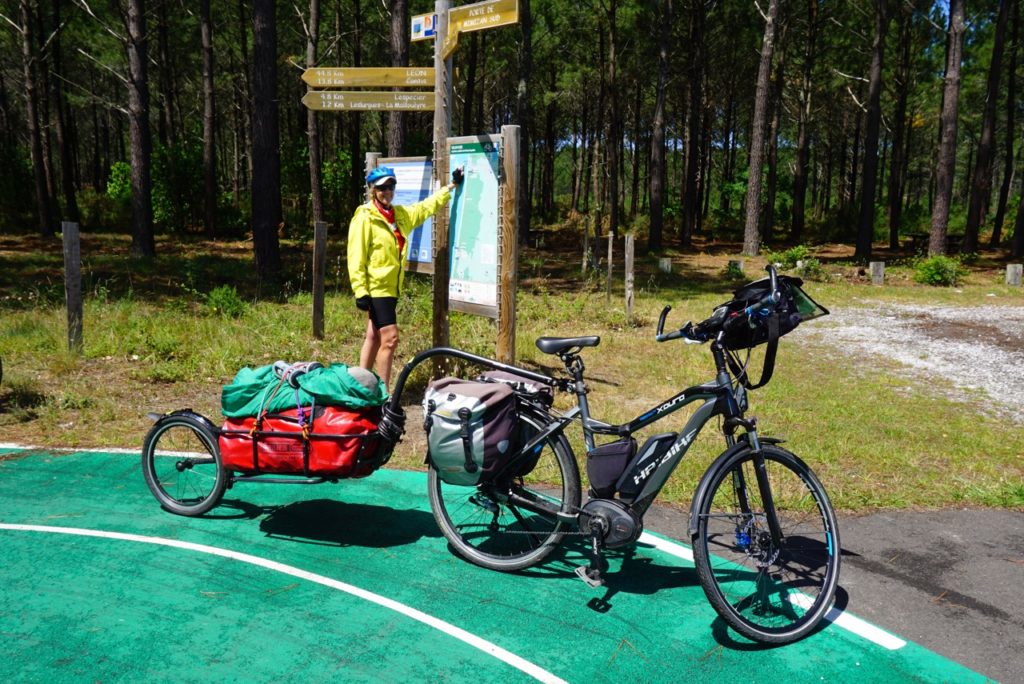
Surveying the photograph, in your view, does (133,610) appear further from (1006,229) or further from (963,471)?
(1006,229)

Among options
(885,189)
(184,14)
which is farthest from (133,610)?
(885,189)

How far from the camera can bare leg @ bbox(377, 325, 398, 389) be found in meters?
6.91

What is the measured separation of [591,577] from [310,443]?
5.75 ft

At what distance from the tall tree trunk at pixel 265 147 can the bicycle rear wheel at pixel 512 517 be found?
1185cm

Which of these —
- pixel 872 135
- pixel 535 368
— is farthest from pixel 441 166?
pixel 872 135

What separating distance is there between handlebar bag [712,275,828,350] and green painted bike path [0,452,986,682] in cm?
141

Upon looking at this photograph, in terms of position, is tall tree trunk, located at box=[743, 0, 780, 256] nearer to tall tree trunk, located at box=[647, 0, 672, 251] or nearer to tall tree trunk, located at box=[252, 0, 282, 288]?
tall tree trunk, located at box=[647, 0, 672, 251]

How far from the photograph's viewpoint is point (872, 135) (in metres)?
24.3

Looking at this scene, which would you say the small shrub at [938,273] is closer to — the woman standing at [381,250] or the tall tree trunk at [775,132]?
the tall tree trunk at [775,132]

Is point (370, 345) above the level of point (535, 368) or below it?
above

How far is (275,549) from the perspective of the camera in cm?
460

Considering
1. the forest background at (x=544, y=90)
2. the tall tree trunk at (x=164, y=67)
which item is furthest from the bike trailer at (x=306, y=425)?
the tall tree trunk at (x=164, y=67)

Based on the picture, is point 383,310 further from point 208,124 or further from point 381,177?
point 208,124

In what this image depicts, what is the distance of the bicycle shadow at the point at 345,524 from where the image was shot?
479cm
